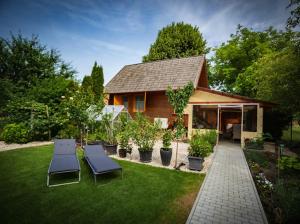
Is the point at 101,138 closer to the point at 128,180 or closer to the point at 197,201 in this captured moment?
the point at 128,180

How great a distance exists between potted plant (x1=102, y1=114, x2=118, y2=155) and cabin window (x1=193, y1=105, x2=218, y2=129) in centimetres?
711

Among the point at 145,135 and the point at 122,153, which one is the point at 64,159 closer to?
the point at 122,153

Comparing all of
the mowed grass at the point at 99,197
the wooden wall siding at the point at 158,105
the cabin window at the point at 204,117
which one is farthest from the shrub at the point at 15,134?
the cabin window at the point at 204,117

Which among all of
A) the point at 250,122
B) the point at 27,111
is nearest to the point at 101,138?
the point at 27,111

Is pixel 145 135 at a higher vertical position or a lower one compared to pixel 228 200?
higher

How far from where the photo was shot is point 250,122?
1327 cm

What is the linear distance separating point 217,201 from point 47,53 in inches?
827

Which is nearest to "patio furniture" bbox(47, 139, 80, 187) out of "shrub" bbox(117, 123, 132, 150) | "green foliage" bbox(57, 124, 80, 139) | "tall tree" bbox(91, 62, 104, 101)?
"shrub" bbox(117, 123, 132, 150)

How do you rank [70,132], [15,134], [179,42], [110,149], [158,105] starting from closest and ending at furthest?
[110,149] → [15,134] → [70,132] → [158,105] → [179,42]

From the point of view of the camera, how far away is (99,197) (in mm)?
4605

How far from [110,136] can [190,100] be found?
723 cm

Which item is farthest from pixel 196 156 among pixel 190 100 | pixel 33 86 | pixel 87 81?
pixel 87 81

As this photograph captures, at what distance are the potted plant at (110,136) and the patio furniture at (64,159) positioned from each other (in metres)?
2.04

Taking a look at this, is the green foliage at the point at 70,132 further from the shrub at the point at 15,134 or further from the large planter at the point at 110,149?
the large planter at the point at 110,149
